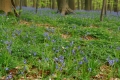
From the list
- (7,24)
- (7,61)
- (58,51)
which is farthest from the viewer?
(7,24)

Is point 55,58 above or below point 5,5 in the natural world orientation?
below

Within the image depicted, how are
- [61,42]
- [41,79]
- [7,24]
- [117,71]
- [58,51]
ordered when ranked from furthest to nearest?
[7,24] < [61,42] < [58,51] < [117,71] < [41,79]

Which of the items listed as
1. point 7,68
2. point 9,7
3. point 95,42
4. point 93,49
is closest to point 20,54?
point 7,68

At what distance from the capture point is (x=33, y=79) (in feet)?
15.0

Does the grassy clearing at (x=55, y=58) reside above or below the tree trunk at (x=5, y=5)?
below

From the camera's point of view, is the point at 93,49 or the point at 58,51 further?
the point at 93,49

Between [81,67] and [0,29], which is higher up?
[0,29]

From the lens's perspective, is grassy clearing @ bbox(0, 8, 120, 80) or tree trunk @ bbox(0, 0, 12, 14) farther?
tree trunk @ bbox(0, 0, 12, 14)

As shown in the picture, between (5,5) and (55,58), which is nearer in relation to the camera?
(55,58)

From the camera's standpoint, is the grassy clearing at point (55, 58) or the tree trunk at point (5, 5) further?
the tree trunk at point (5, 5)

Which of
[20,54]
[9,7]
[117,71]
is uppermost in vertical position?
[9,7]

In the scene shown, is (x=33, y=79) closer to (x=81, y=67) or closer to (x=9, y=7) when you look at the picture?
(x=81, y=67)

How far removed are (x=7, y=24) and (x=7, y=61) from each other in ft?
15.3

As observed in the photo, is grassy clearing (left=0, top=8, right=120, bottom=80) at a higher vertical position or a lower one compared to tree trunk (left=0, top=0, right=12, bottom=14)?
lower
